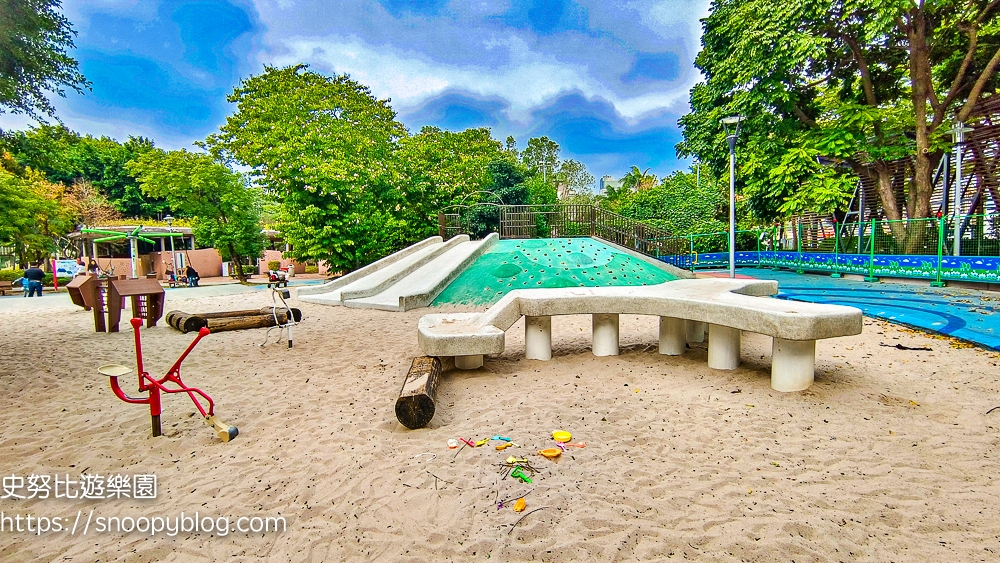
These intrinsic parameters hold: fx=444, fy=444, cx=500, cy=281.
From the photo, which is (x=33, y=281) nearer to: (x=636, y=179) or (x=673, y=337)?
(x=673, y=337)

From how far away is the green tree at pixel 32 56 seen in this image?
522 centimetres

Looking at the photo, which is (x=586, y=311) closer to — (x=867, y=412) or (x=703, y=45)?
(x=867, y=412)

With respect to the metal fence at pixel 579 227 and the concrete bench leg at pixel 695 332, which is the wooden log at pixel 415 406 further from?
the metal fence at pixel 579 227

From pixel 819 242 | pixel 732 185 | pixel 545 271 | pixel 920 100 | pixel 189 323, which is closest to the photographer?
pixel 189 323

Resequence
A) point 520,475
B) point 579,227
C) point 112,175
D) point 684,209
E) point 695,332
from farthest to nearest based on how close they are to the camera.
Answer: point 112,175
point 684,209
point 579,227
point 695,332
point 520,475

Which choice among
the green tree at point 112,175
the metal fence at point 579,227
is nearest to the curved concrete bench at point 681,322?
the metal fence at point 579,227

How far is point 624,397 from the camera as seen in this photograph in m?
4.00

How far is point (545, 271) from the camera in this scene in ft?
36.7

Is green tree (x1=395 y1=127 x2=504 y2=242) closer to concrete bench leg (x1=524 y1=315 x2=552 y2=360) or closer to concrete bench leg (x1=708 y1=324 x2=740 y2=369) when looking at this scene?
concrete bench leg (x1=524 y1=315 x2=552 y2=360)

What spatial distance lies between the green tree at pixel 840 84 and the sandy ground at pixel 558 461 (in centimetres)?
1025

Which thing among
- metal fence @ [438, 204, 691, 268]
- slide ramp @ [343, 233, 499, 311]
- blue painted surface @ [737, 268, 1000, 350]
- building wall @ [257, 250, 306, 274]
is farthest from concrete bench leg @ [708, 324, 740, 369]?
building wall @ [257, 250, 306, 274]

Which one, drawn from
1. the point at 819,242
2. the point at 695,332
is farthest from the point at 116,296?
the point at 819,242

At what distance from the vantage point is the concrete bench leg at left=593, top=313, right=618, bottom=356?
5.30m

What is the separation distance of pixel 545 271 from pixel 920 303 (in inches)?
300
